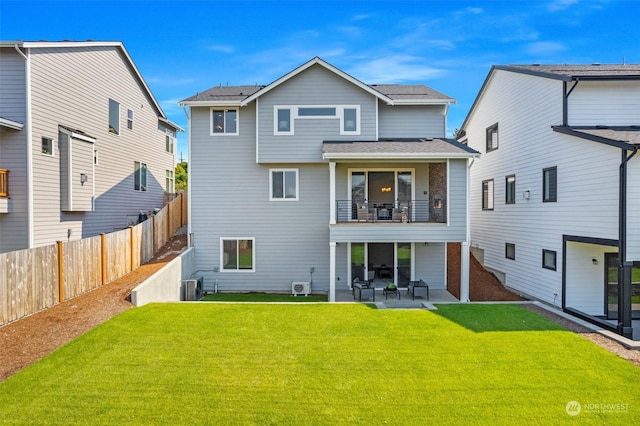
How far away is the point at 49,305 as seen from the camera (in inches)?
353

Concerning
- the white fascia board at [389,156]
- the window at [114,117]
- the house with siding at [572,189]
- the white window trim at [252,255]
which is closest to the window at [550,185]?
the house with siding at [572,189]

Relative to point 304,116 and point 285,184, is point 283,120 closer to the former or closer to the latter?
→ point 304,116

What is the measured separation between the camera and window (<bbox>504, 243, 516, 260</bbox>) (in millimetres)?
14652

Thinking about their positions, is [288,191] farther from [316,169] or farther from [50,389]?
[50,389]

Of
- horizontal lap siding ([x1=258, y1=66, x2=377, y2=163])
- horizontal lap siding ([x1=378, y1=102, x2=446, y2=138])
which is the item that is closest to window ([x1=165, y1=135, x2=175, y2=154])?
horizontal lap siding ([x1=258, y1=66, x2=377, y2=163])

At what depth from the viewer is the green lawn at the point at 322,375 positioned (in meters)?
5.28

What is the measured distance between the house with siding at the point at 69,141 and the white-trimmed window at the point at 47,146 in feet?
0.12

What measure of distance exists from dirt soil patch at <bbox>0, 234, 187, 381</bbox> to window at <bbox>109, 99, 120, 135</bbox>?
8747 millimetres

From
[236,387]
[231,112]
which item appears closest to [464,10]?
[231,112]

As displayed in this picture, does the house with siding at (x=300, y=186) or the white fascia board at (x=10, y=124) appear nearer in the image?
the white fascia board at (x=10, y=124)

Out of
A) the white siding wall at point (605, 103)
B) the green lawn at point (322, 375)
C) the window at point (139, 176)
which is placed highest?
the white siding wall at point (605, 103)

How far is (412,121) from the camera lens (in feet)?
49.8

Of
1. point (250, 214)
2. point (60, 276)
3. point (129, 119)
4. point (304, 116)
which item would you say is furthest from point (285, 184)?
point (129, 119)

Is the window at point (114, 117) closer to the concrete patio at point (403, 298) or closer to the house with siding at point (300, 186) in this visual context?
the house with siding at point (300, 186)
